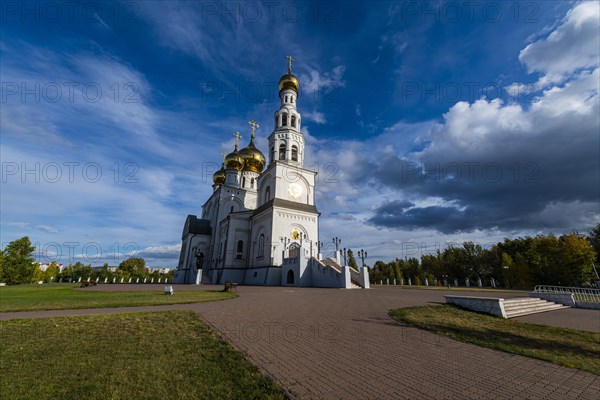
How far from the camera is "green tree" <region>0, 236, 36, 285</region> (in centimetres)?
3984

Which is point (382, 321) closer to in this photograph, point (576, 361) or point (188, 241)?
point (576, 361)

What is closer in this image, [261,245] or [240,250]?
[261,245]

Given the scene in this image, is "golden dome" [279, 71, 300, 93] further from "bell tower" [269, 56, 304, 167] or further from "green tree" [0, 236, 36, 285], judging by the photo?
"green tree" [0, 236, 36, 285]

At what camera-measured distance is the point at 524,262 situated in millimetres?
43312

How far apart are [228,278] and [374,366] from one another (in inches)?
1290

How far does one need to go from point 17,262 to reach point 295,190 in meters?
43.7

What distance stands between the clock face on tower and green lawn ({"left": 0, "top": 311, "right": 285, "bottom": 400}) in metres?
27.7

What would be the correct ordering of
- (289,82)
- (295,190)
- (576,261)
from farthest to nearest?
(289,82) → (295,190) → (576,261)

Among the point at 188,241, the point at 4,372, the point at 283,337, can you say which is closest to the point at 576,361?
the point at 283,337

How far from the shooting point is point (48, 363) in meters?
4.96

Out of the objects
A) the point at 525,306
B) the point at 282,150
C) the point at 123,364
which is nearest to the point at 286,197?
the point at 282,150

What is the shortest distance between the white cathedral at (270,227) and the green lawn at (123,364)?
57.9 ft

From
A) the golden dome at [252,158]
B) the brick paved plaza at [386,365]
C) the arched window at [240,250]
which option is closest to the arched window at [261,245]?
the arched window at [240,250]

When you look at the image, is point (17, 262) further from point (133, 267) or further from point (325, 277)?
point (325, 277)
